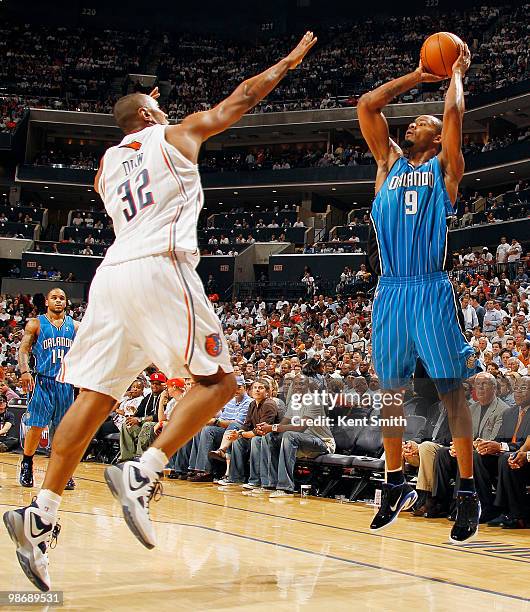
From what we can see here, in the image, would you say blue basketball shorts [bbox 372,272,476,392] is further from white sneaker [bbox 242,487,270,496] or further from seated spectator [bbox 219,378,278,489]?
seated spectator [bbox 219,378,278,489]

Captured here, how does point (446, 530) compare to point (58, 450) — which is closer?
point (58, 450)

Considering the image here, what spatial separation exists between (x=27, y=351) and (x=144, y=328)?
5386 millimetres

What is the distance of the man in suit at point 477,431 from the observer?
791 cm

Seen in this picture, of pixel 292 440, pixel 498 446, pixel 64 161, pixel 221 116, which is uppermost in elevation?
pixel 64 161

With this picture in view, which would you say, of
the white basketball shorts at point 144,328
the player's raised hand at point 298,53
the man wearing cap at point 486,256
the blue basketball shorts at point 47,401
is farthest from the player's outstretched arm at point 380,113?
the man wearing cap at point 486,256

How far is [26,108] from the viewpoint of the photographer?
37.0 meters

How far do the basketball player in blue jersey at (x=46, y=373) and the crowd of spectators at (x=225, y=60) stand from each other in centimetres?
2733

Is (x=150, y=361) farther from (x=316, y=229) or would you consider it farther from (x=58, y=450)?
(x=316, y=229)

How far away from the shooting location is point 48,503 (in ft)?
12.0

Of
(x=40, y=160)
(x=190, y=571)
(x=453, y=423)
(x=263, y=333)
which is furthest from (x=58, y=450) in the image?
(x=40, y=160)

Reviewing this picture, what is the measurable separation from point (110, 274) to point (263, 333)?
1776cm

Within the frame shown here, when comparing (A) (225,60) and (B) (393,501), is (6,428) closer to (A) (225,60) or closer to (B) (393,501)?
(B) (393,501)

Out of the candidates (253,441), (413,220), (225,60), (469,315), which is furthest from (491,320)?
(225,60)

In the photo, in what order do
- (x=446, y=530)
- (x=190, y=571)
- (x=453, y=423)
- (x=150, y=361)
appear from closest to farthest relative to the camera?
(x=150, y=361) < (x=190, y=571) < (x=453, y=423) < (x=446, y=530)
